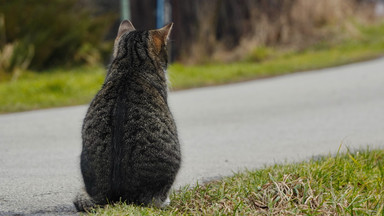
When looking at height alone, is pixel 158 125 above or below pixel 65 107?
above

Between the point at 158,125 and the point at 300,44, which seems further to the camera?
the point at 300,44

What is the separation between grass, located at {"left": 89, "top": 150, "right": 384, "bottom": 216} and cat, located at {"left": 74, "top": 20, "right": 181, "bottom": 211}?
0.14 m

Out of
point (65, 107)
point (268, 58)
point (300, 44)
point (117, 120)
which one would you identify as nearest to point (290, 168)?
point (117, 120)

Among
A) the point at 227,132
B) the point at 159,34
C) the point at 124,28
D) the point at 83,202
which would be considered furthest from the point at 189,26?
the point at 83,202

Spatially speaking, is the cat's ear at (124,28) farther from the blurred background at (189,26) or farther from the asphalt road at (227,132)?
the blurred background at (189,26)

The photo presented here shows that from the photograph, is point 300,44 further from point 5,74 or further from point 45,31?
point 5,74

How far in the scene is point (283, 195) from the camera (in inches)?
172

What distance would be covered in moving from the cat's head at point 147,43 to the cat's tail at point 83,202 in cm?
118

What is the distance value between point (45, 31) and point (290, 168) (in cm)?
1067

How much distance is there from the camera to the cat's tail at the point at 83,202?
4348 millimetres

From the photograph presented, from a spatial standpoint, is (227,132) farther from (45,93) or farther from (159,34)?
(45,93)

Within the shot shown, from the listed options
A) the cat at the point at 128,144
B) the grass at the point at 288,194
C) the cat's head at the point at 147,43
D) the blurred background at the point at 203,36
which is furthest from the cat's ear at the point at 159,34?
the blurred background at the point at 203,36

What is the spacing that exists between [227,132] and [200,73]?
492 cm

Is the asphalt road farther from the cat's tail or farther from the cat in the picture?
the cat
